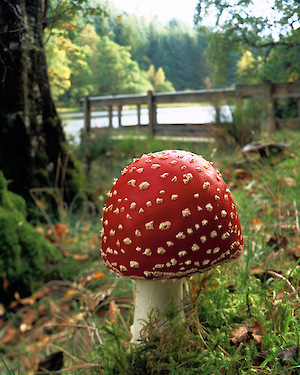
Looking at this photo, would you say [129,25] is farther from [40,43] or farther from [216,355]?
[216,355]

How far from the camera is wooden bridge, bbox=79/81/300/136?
6694 mm

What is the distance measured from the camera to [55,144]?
3574 mm

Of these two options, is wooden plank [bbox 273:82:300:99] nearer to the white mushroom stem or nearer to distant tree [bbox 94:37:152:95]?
distant tree [bbox 94:37:152:95]

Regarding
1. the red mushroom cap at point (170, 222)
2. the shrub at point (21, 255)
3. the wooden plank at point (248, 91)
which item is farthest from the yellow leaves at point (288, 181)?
the wooden plank at point (248, 91)

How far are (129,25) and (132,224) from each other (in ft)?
7.90

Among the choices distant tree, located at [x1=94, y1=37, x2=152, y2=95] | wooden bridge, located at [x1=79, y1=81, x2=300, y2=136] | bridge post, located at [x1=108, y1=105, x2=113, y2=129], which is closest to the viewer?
distant tree, located at [x1=94, y1=37, x2=152, y2=95]

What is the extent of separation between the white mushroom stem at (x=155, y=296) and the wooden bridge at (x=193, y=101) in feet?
18.1

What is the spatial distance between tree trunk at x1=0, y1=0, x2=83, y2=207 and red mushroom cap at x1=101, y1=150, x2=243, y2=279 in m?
1.92

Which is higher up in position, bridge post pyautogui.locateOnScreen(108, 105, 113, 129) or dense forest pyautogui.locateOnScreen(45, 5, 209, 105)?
dense forest pyautogui.locateOnScreen(45, 5, 209, 105)

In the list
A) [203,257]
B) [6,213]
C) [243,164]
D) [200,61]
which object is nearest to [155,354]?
[203,257]

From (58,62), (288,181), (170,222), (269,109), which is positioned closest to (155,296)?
(170,222)

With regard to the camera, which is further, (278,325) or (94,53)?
(94,53)

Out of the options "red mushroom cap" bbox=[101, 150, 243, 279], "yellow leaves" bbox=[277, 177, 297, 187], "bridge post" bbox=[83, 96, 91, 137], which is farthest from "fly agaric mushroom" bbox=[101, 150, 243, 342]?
"bridge post" bbox=[83, 96, 91, 137]

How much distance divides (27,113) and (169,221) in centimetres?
255
